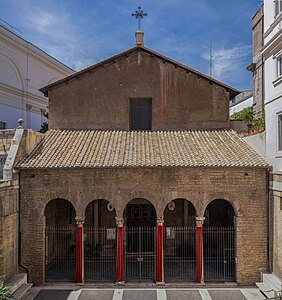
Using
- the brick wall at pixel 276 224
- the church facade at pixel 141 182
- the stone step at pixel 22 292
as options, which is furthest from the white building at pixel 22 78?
the brick wall at pixel 276 224

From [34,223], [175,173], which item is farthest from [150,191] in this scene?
[34,223]

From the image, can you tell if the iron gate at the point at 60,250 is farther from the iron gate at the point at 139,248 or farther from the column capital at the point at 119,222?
the column capital at the point at 119,222

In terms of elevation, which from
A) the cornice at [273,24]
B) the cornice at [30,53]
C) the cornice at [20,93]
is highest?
the cornice at [30,53]

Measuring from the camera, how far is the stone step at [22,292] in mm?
12639

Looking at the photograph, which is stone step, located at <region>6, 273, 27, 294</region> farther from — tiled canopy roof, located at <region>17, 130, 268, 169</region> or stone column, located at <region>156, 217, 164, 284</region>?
stone column, located at <region>156, 217, 164, 284</region>

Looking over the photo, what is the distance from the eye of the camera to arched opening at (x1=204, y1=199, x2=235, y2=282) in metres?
15.9

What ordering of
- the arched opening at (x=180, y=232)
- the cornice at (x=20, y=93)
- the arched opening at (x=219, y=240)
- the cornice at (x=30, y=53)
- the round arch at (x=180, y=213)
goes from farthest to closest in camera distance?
the cornice at (x=20, y=93) < the cornice at (x=30, y=53) < the round arch at (x=180, y=213) < the arched opening at (x=180, y=232) < the arched opening at (x=219, y=240)

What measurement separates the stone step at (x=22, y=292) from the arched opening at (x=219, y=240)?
296 inches

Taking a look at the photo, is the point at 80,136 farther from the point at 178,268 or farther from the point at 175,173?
the point at 178,268

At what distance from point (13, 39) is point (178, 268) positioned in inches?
656

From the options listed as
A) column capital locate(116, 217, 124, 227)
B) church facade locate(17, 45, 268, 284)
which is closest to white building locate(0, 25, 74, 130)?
church facade locate(17, 45, 268, 284)

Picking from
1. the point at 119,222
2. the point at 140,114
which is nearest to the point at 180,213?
the point at 119,222

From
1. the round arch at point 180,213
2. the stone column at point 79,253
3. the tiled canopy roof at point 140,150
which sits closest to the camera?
the tiled canopy roof at point 140,150

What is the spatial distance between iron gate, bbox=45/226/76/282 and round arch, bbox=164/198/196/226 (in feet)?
16.4
